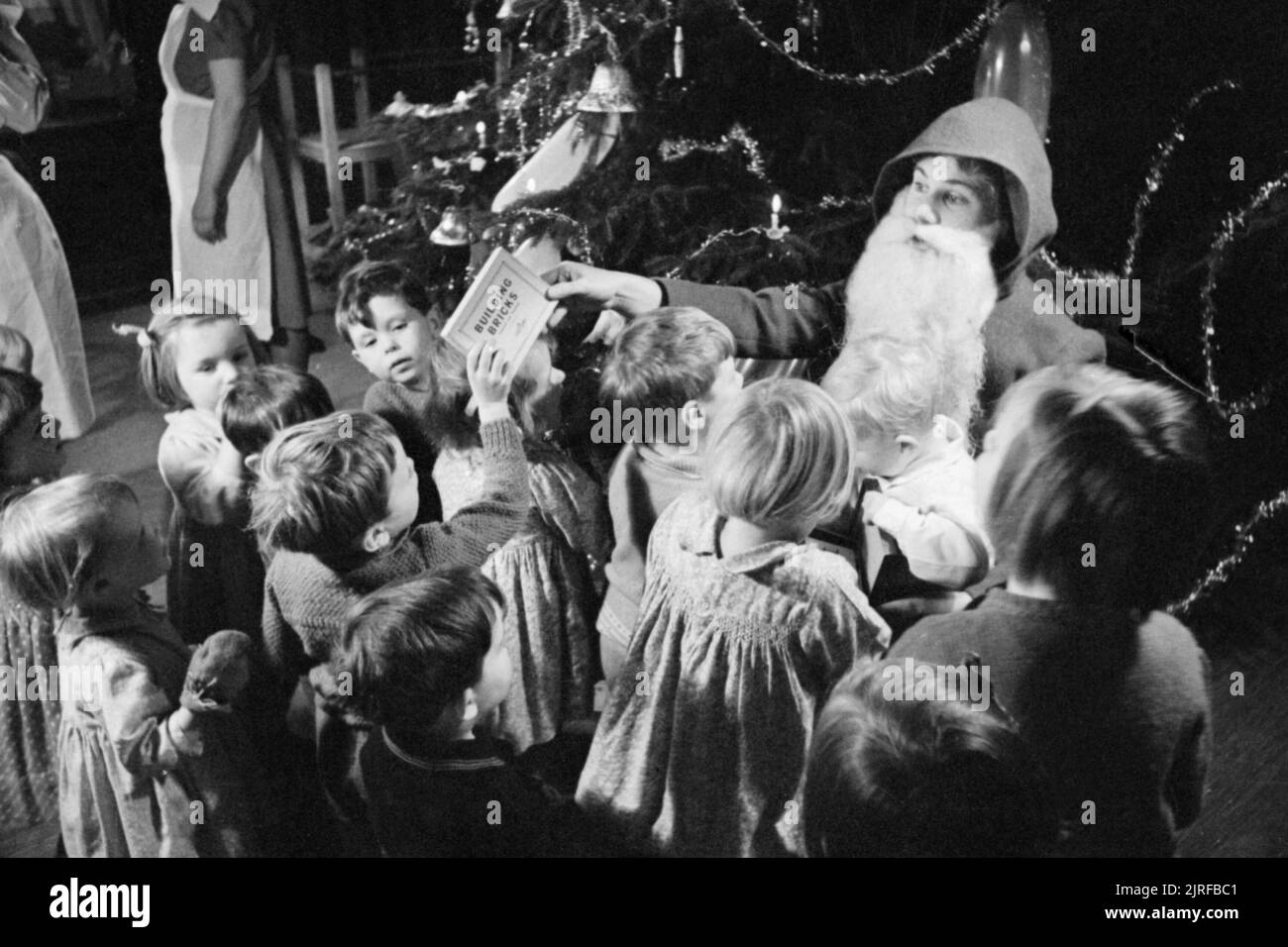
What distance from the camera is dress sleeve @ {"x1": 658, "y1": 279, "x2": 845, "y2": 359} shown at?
2750 millimetres

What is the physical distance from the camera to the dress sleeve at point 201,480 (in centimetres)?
284

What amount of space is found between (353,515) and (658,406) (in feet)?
2.30

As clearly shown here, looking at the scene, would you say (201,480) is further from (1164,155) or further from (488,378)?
(1164,155)

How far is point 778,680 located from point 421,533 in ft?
2.76

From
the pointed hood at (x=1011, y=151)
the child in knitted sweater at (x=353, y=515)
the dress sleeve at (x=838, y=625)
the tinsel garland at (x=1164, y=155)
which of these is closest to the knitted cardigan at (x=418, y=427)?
the child in knitted sweater at (x=353, y=515)

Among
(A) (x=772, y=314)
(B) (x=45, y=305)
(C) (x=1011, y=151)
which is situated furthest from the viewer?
(B) (x=45, y=305)

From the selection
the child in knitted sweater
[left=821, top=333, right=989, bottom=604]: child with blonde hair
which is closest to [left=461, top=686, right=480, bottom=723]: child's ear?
the child in knitted sweater

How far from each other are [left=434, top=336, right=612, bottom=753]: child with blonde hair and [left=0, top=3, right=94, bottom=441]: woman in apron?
32.7 inches

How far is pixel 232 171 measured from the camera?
111 inches

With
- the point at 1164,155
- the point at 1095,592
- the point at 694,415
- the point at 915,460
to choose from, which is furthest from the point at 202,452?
the point at 1164,155

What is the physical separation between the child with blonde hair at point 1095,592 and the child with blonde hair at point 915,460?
7cm

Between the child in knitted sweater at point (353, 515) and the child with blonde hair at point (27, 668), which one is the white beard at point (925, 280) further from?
→ the child with blonde hair at point (27, 668)
